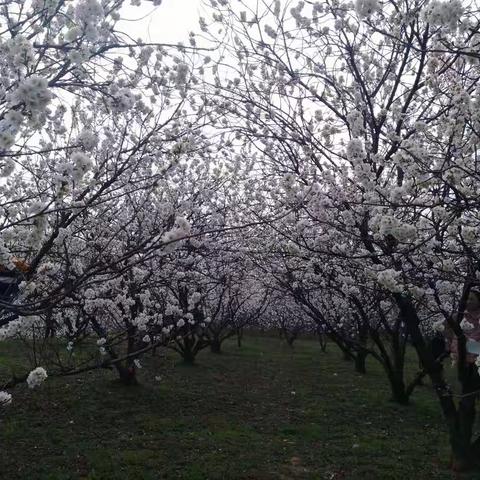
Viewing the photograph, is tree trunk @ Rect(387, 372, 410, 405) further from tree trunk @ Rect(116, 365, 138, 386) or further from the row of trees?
tree trunk @ Rect(116, 365, 138, 386)

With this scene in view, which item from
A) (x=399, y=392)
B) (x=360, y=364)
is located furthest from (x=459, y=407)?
(x=360, y=364)

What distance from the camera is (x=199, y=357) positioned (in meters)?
18.6

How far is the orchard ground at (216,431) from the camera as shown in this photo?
23.5 ft

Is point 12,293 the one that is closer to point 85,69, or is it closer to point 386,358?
point 85,69

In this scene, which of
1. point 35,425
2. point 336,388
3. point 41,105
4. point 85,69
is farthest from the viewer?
point 336,388

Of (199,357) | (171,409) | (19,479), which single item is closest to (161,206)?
(171,409)

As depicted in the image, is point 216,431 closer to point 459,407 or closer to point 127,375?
point 127,375

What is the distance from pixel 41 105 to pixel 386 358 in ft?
32.5

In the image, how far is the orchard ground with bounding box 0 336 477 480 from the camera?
716cm

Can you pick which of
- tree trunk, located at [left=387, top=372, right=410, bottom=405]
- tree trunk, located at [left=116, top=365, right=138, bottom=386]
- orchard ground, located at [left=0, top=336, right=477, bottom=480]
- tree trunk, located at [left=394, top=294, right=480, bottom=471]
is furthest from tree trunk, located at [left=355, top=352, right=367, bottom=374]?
tree trunk, located at [left=394, top=294, right=480, bottom=471]

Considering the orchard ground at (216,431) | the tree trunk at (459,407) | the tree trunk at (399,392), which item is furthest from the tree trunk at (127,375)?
the tree trunk at (459,407)

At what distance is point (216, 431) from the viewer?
8.97 metres

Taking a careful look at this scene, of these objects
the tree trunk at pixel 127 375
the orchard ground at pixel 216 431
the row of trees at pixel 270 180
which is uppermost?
the row of trees at pixel 270 180

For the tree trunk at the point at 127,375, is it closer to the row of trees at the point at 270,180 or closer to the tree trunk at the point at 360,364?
the row of trees at the point at 270,180
